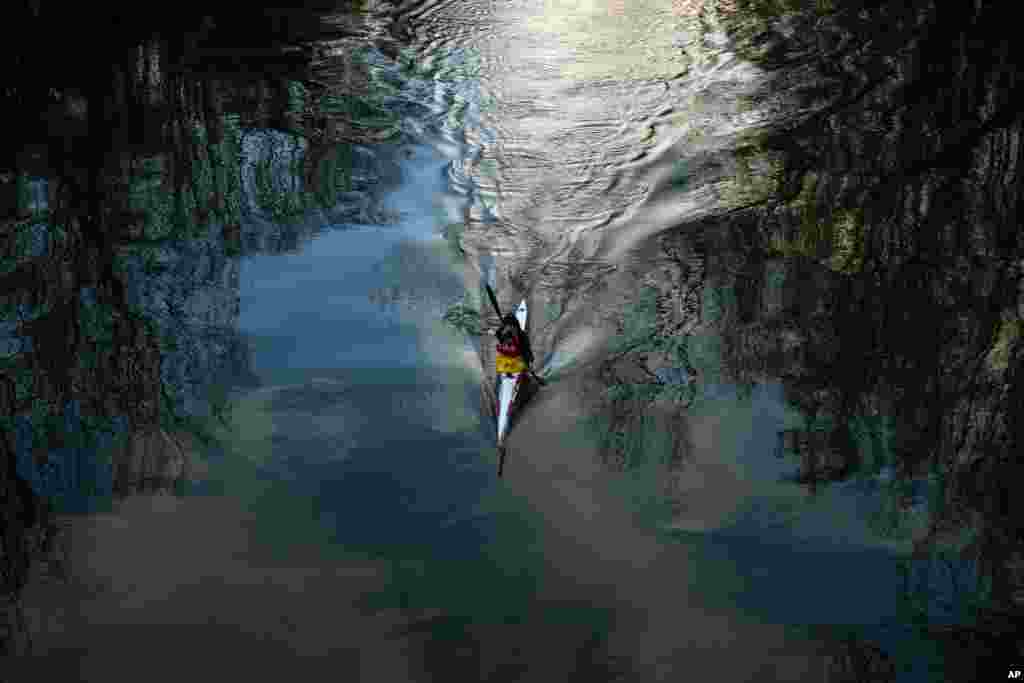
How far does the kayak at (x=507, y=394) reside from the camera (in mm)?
10688

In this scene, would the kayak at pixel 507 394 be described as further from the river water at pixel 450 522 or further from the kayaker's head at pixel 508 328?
the kayaker's head at pixel 508 328

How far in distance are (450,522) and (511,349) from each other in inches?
75.4

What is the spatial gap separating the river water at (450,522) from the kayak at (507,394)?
210 millimetres

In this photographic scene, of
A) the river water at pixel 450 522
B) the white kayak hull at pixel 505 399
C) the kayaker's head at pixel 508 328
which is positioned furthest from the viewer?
the kayaker's head at pixel 508 328

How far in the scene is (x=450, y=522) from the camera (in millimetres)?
9906

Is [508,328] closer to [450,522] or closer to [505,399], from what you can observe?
[505,399]

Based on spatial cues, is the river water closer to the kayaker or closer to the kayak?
the kayak

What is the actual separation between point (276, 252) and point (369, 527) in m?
5.87

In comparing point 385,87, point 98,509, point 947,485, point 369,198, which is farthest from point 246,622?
point 385,87

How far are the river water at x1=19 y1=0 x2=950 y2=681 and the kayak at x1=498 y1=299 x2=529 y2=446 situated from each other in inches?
8.3

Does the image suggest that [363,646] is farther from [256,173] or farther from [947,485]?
[256,173]

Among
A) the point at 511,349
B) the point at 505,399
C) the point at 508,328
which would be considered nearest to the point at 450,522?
the point at 505,399

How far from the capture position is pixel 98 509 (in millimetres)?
10273

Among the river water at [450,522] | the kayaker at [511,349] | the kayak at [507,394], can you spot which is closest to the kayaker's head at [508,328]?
the kayaker at [511,349]
